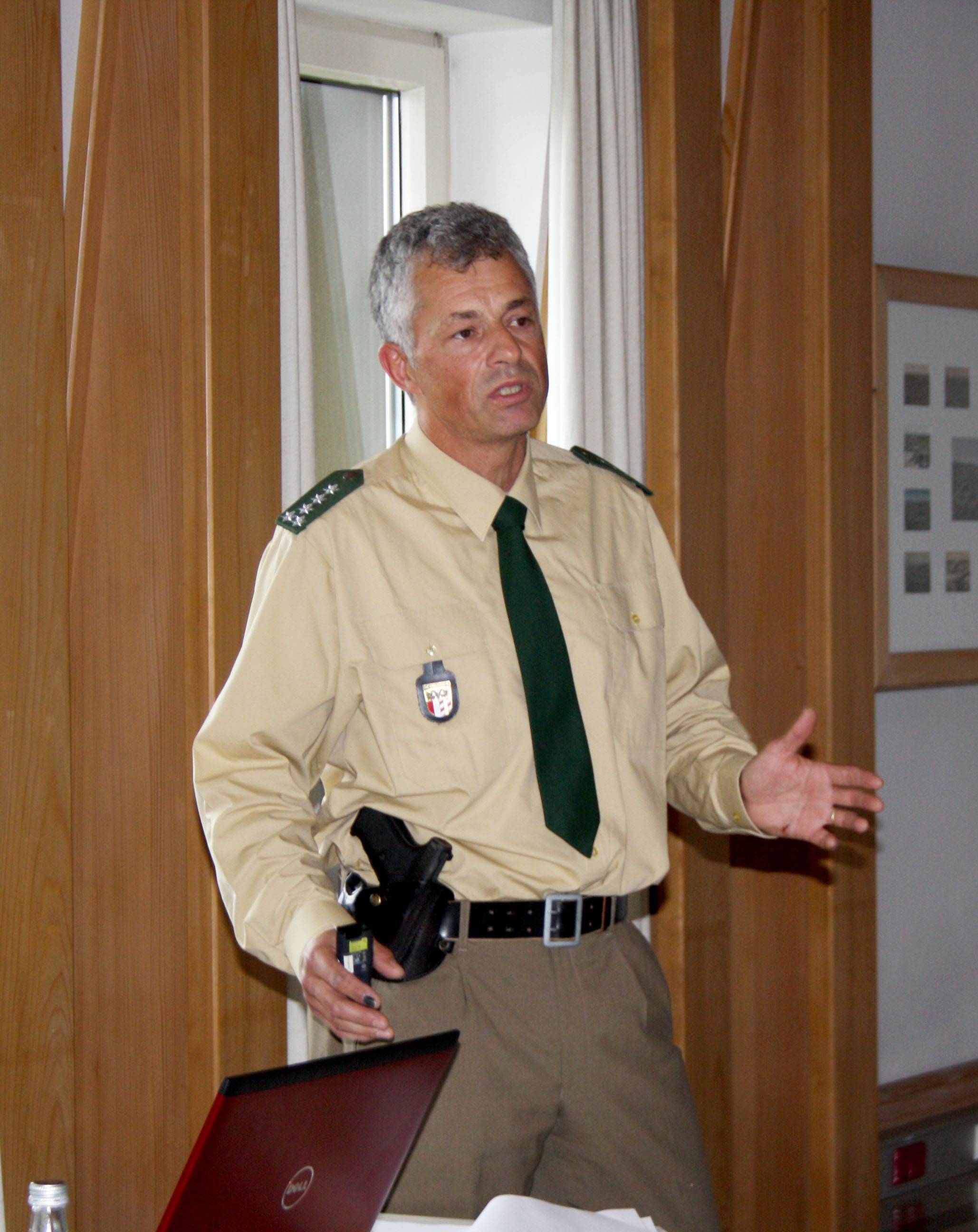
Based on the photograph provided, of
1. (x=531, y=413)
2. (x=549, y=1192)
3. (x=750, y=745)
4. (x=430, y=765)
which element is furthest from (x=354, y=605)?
(x=549, y=1192)

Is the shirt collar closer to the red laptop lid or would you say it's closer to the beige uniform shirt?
the beige uniform shirt

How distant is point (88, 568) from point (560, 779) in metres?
0.94

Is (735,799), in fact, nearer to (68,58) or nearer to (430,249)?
(430,249)

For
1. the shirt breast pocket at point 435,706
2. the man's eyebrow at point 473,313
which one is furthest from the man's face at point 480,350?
the shirt breast pocket at point 435,706

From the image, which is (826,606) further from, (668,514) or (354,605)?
(354,605)

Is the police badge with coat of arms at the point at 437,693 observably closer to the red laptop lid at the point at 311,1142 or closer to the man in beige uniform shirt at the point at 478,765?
the man in beige uniform shirt at the point at 478,765

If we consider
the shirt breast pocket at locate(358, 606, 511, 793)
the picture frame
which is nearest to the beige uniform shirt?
the shirt breast pocket at locate(358, 606, 511, 793)

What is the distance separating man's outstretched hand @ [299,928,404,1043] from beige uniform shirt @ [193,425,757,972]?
0.31 ft

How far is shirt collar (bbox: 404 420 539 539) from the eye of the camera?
1.87m

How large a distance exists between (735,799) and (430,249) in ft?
2.93

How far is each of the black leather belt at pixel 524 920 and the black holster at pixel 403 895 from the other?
2 cm

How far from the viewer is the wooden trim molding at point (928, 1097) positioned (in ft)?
10.4

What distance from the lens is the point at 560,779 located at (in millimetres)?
1766

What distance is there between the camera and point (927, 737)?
3.31 metres
